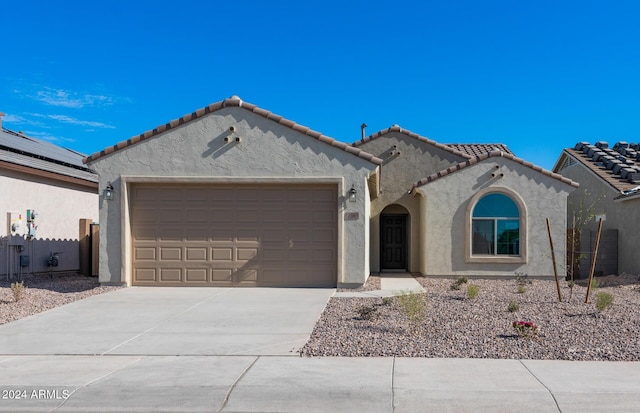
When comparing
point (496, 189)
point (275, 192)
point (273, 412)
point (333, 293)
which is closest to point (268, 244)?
point (275, 192)

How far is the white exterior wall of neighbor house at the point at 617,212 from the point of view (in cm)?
1509

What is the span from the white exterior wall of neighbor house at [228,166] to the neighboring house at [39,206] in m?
3.71

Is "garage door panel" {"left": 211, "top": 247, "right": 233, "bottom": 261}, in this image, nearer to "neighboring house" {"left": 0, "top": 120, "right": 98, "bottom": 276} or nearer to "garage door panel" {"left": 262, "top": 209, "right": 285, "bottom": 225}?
"garage door panel" {"left": 262, "top": 209, "right": 285, "bottom": 225}

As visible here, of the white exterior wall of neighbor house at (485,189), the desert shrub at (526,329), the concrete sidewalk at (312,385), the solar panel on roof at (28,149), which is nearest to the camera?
the concrete sidewalk at (312,385)

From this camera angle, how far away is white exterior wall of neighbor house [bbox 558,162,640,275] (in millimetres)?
15086

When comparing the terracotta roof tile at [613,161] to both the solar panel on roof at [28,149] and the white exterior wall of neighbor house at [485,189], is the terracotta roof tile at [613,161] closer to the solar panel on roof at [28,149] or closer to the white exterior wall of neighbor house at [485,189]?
the white exterior wall of neighbor house at [485,189]

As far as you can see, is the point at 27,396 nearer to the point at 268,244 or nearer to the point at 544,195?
the point at 268,244

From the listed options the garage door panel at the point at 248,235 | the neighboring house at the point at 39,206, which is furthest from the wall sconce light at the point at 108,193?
the neighboring house at the point at 39,206

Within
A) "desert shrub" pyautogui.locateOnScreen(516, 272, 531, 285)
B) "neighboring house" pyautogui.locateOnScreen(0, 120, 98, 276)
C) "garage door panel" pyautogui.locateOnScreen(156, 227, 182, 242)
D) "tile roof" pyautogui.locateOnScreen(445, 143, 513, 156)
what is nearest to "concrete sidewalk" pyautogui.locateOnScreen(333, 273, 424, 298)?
"desert shrub" pyautogui.locateOnScreen(516, 272, 531, 285)

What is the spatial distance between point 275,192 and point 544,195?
796cm

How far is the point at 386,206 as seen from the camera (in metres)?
17.2

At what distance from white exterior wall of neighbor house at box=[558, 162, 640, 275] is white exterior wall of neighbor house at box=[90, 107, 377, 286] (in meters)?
6.43

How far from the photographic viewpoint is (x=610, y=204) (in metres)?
16.8

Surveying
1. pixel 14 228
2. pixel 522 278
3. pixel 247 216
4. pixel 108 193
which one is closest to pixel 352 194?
pixel 247 216
